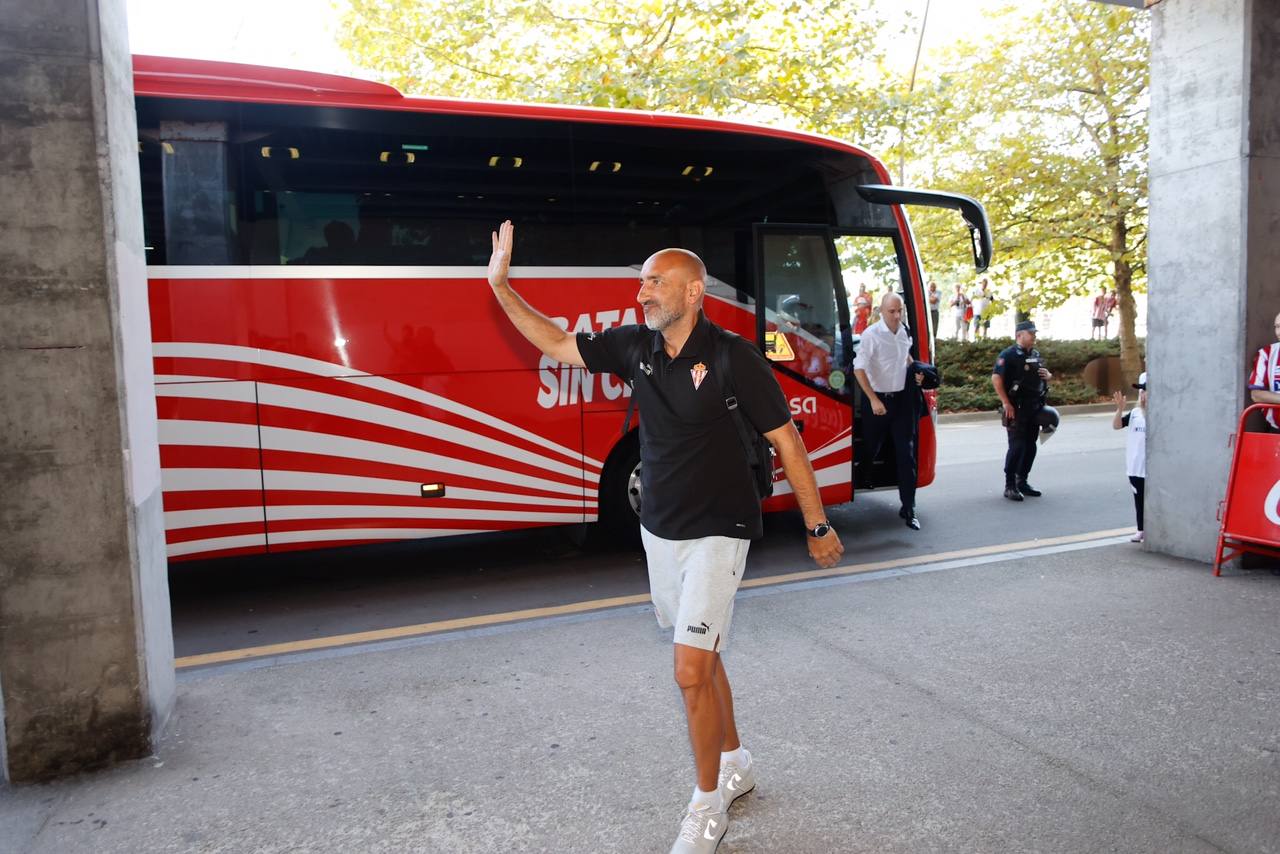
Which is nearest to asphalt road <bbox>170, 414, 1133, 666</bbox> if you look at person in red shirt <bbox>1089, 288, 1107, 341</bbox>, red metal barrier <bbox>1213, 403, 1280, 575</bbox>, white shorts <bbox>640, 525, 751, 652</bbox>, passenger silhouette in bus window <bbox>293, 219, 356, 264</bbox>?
red metal barrier <bbox>1213, 403, 1280, 575</bbox>

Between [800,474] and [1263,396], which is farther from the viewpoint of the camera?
[1263,396]

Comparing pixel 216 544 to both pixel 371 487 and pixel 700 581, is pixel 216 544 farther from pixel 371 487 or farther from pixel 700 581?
pixel 700 581

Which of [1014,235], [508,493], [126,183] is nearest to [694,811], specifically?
[126,183]

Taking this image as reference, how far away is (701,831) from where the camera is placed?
313 cm

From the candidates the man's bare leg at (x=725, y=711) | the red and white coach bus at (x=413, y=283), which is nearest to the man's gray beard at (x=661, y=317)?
the man's bare leg at (x=725, y=711)

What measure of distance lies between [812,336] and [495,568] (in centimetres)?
300

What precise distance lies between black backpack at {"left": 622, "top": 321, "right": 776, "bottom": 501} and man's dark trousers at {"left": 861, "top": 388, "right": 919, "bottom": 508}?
15.8 ft

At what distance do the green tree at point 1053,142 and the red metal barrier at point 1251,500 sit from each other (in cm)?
1381

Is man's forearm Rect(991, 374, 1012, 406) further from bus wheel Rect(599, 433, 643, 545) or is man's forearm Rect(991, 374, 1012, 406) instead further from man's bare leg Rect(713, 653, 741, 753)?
man's bare leg Rect(713, 653, 741, 753)

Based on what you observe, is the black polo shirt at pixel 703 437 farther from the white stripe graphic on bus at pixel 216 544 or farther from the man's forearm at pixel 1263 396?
the man's forearm at pixel 1263 396

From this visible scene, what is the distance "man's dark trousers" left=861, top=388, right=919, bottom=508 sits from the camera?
8078 mm

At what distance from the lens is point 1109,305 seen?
2678cm

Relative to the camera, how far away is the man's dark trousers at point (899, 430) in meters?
8.08

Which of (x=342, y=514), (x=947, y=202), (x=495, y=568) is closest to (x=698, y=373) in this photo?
(x=342, y=514)
